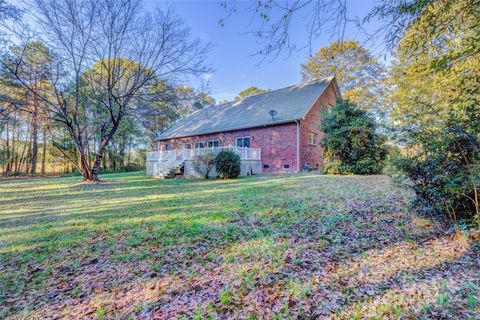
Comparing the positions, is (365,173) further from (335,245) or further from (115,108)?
(115,108)

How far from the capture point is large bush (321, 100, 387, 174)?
11805 mm

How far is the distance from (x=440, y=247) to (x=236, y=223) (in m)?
3.13

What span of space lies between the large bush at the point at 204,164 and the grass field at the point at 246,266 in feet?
27.1

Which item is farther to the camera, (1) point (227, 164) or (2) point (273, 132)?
(2) point (273, 132)

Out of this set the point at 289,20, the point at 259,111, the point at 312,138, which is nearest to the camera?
the point at 289,20

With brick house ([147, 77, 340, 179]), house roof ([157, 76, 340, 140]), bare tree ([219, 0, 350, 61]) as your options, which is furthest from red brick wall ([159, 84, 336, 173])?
bare tree ([219, 0, 350, 61])

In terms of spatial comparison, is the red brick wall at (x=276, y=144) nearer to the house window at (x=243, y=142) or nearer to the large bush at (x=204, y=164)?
the house window at (x=243, y=142)

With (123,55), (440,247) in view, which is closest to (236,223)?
(440,247)

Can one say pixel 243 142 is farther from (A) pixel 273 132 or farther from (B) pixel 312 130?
(B) pixel 312 130

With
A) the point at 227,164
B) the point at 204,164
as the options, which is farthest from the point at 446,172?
the point at 204,164

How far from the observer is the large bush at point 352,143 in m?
11.8

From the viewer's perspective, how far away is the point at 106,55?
12070 millimetres

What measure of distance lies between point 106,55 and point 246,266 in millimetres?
13275

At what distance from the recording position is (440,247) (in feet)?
10.1
